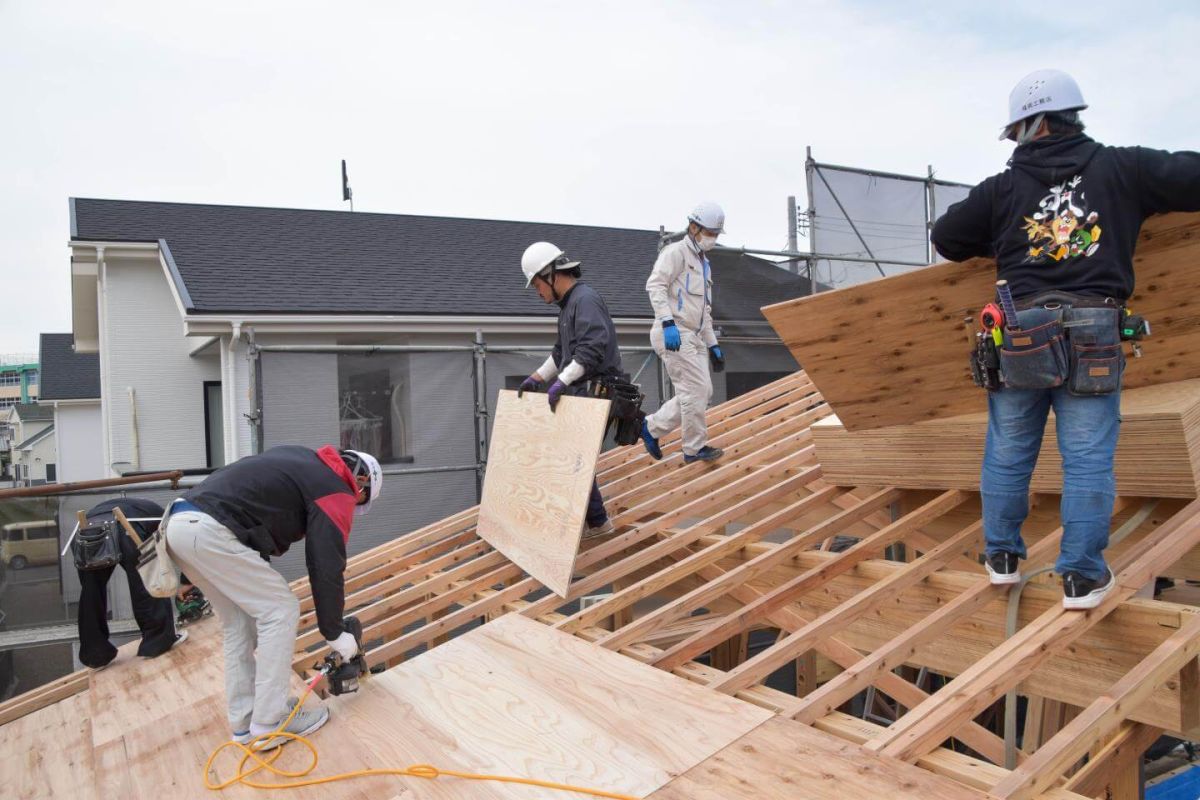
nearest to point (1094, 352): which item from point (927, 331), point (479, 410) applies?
point (927, 331)

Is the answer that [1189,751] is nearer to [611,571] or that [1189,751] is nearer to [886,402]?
[886,402]

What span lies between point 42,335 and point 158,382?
686 inches

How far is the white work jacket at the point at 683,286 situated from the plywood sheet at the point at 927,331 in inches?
61.5

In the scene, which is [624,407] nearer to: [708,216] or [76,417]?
[708,216]

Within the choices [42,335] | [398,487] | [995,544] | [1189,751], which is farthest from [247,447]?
[42,335]

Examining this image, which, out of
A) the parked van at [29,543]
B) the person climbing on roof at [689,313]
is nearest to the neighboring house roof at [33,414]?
the parked van at [29,543]

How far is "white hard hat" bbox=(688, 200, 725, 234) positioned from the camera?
5.37 meters

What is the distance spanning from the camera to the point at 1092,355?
261 cm

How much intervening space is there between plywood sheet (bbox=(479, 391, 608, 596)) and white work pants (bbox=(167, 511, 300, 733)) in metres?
1.31

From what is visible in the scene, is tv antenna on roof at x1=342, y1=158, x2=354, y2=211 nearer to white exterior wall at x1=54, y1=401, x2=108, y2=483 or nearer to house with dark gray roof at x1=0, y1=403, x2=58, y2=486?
white exterior wall at x1=54, y1=401, x2=108, y2=483

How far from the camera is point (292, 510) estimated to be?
3250 millimetres

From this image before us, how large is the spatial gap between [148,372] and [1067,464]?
11.7 m

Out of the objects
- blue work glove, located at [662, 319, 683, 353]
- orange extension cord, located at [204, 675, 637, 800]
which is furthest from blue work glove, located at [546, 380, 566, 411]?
orange extension cord, located at [204, 675, 637, 800]

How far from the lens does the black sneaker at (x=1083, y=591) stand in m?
2.66
